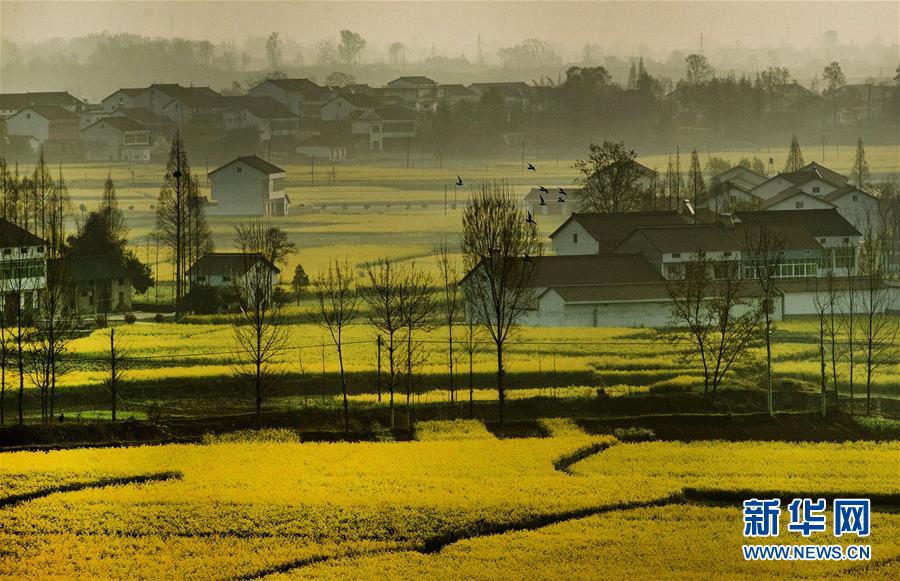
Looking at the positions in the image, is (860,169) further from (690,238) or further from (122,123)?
(122,123)

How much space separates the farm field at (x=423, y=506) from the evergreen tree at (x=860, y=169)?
1279 cm

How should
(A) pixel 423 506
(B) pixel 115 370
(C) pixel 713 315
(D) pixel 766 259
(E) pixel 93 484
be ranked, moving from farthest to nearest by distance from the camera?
(D) pixel 766 259, (C) pixel 713 315, (B) pixel 115 370, (E) pixel 93 484, (A) pixel 423 506

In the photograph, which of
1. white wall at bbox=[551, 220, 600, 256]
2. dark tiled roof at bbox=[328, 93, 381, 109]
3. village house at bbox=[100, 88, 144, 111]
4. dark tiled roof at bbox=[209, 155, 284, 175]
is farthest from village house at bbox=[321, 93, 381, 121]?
white wall at bbox=[551, 220, 600, 256]

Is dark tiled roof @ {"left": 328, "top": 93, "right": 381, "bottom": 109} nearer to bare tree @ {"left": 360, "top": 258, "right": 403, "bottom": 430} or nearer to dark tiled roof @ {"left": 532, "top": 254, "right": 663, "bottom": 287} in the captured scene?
bare tree @ {"left": 360, "top": 258, "right": 403, "bottom": 430}

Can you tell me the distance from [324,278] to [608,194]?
19.5 ft

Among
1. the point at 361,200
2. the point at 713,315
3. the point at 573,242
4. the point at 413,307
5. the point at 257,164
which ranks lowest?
the point at 713,315

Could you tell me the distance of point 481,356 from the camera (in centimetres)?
1947

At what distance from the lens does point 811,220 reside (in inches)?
922

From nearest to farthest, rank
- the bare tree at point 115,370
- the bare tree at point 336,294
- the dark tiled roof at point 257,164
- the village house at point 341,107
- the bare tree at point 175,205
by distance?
the bare tree at point 115,370
the bare tree at point 336,294
the bare tree at point 175,205
the dark tiled roof at point 257,164
the village house at point 341,107

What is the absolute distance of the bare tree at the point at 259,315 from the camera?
58.0 feet

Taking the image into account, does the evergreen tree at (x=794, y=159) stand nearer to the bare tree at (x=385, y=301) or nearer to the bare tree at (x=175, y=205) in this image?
the bare tree at (x=385, y=301)

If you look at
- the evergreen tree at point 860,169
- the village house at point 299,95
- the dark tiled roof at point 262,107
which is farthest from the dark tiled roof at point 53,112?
the evergreen tree at point 860,169

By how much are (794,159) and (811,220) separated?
4.86 meters

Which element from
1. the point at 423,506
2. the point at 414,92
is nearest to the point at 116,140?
the point at 414,92
